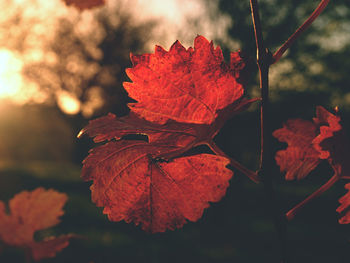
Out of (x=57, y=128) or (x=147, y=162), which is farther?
(x=57, y=128)

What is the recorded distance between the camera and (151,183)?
548 millimetres

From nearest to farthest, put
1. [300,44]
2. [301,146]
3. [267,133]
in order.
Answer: [267,133]
[301,146]
[300,44]

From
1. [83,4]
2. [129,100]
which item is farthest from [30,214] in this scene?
[129,100]

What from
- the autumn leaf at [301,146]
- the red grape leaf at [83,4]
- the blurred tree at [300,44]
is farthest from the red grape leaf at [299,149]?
the blurred tree at [300,44]

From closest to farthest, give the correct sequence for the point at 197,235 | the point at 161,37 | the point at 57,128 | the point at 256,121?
the point at 197,235 → the point at 256,121 → the point at 161,37 → the point at 57,128

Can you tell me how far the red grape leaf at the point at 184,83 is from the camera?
19.3 inches

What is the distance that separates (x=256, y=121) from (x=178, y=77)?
945 centimetres

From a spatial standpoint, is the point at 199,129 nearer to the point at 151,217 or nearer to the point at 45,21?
the point at 151,217

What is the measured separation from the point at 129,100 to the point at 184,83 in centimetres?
943

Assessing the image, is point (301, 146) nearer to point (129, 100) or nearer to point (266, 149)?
point (266, 149)

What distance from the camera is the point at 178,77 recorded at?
0.51 metres

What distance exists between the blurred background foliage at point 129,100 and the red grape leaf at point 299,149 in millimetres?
72

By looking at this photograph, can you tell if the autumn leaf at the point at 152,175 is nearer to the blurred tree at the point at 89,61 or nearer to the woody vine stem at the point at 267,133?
the woody vine stem at the point at 267,133

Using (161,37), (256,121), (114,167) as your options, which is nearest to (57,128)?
(161,37)
